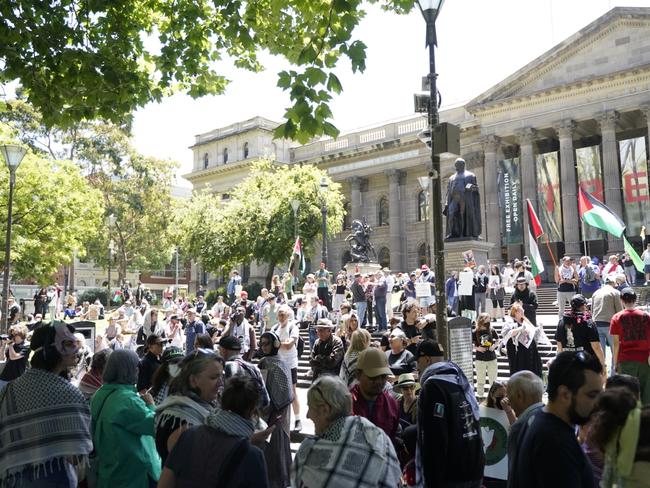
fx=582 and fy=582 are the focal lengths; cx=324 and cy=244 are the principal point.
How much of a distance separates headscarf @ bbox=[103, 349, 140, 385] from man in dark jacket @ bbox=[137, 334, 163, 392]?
9.47 ft

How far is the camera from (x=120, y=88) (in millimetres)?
7348

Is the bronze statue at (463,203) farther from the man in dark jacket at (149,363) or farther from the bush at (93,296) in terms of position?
the bush at (93,296)

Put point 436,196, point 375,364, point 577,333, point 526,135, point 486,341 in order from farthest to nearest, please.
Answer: point 526,135, point 486,341, point 577,333, point 436,196, point 375,364

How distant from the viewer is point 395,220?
49344 millimetres

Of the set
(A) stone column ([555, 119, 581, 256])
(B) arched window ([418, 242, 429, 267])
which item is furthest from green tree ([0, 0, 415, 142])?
(B) arched window ([418, 242, 429, 267])

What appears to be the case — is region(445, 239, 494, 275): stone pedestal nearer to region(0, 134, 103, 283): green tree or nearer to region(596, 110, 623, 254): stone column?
region(0, 134, 103, 283): green tree

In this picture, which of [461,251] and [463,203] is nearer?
[463,203]

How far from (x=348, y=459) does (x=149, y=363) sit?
4.71m

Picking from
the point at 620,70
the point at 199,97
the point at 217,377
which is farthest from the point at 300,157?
the point at 217,377

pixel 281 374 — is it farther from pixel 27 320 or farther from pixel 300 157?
pixel 300 157

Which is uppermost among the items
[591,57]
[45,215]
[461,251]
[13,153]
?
[591,57]

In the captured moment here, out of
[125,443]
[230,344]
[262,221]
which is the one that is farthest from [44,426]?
[262,221]

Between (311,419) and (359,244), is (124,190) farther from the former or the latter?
(311,419)

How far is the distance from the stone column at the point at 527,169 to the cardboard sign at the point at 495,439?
34.6 meters
